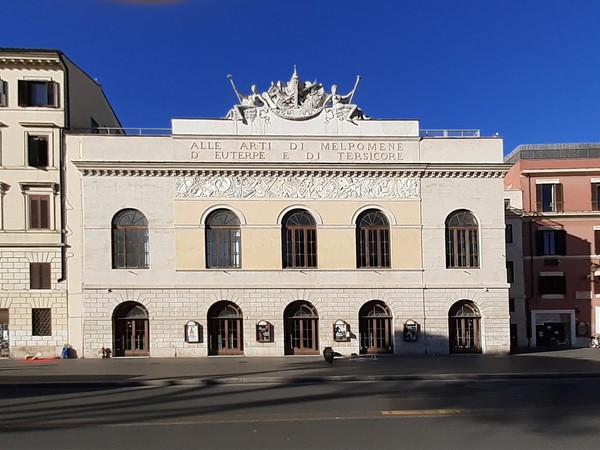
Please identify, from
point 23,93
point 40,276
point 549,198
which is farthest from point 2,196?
point 549,198

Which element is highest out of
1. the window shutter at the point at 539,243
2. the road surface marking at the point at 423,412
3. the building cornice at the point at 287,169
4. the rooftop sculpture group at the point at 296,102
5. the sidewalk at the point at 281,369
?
the rooftop sculpture group at the point at 296,102

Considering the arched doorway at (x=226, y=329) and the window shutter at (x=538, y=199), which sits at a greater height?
the window shutter at (x=538, y=199)

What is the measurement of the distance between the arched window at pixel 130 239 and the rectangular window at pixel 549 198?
2262 cm

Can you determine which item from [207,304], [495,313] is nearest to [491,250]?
[495,313]

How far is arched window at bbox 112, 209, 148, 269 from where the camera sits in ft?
87.9

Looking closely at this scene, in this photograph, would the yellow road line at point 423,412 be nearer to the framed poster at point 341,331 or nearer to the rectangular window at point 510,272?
the framed poster at point 341,331

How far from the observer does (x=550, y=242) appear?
115 feet

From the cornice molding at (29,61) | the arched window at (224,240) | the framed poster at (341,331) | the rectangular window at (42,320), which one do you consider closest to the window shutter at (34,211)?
the rectangular window at (42,320)

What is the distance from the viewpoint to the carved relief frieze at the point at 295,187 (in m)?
27.0

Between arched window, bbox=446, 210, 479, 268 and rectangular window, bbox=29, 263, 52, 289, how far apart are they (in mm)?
18130

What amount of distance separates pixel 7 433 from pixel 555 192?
3228cm

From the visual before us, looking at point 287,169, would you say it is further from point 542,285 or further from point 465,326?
point 542,285

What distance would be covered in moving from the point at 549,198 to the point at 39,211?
91.4ft

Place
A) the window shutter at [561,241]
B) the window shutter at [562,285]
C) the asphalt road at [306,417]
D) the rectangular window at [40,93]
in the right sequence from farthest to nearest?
the window shutter at [561,241]
the window shutter at [562,285]
the rectangular window at [40,93]
the asphalt road at [306,417]
